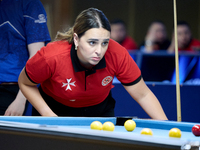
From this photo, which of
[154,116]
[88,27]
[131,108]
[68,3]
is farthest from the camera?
[68,3]

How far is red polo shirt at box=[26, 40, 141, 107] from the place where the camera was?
1.83m

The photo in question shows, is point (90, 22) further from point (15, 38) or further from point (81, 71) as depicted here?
point (15, 38)

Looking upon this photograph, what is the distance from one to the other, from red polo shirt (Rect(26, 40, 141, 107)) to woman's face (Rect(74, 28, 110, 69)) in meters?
0.11

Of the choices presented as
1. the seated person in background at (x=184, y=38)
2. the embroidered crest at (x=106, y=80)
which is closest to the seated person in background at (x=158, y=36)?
the seated person in background at (x=184, y=38)

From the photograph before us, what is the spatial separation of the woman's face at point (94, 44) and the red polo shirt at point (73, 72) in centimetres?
11

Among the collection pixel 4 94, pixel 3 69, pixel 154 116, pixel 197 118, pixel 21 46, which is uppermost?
pixel 21 46

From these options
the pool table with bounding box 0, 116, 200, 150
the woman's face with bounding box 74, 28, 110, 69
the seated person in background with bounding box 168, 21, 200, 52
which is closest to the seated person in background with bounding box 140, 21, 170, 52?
the seated person in background with bounding box 168, 21, 200, 52

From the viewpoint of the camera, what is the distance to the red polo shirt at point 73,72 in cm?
183

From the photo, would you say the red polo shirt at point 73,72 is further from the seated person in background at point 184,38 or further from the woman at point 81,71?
the seated person in background at point 184,38

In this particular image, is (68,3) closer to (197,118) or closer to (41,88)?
(197,118)

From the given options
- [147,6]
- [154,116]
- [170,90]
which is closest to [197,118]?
[170,90]

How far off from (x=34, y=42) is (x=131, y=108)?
1597 mm

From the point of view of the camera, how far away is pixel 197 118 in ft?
11.3

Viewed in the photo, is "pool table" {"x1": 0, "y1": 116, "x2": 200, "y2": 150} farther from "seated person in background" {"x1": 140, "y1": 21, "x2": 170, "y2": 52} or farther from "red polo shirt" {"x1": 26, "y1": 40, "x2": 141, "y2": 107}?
"seated person in background" {"x1": 140, "y1": 21, "x2": 170, "y2": 52}
